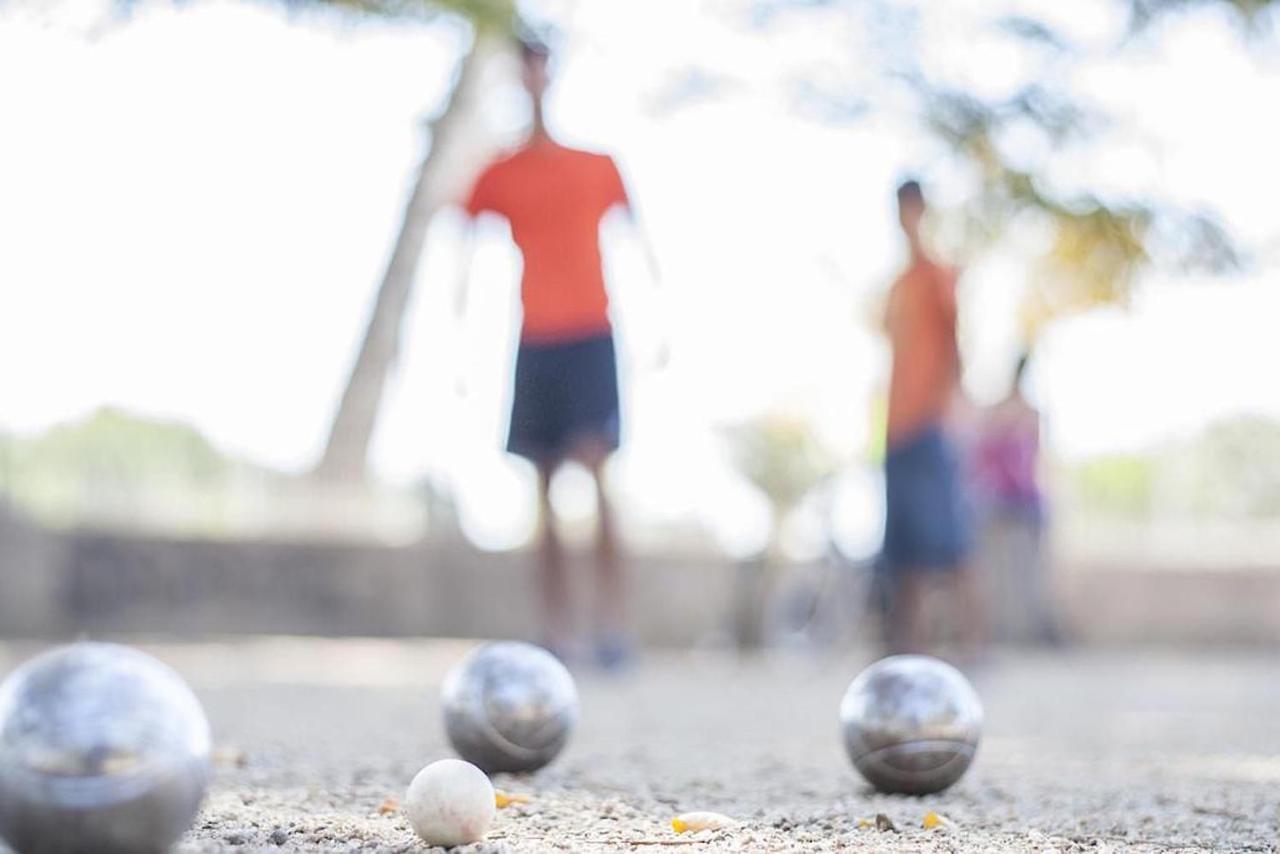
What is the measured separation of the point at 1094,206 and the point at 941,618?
2.90 meters

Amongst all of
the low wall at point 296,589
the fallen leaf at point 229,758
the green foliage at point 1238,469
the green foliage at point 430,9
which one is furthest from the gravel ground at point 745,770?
the green foliage at point 1238,469

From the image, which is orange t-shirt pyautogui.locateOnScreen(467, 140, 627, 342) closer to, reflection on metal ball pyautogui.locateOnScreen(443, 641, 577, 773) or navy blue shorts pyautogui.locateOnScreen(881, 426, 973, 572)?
navy blue shorts pyautogui.locateOnScreen(881, 426, 973, 572)

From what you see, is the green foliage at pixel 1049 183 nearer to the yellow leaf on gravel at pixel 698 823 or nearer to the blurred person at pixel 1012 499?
the blurred person at pixel 1012 499

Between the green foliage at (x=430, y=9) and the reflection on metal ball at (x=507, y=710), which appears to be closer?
the reflection on metal ball at (x=507, y=710)

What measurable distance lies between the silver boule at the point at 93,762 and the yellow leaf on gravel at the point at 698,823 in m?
0.99

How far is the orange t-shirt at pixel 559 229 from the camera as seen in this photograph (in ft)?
21.5

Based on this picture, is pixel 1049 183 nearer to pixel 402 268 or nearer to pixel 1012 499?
pixel 1012 499

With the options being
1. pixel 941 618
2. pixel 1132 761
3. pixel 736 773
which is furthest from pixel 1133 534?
pixel 736 773

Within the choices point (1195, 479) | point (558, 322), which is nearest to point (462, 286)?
point (558, 322)

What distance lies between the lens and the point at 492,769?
3791mm

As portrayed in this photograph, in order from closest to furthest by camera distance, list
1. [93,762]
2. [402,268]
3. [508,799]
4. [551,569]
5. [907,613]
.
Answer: [93,762]
[508,799]
[551,569]
[907,613]
[402,268]

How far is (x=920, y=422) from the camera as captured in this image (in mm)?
7059

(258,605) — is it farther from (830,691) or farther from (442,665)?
(830,691)

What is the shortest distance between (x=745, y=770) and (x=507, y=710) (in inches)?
29.5
